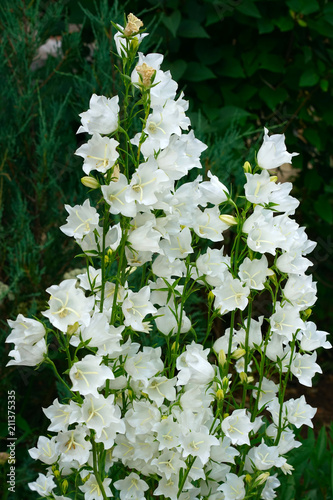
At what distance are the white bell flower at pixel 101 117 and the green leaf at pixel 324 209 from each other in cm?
249

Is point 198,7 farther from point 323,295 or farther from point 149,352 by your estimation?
point 149,352

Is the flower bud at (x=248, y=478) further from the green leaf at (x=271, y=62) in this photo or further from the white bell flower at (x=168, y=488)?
the green leaf at (x=271, y=62)

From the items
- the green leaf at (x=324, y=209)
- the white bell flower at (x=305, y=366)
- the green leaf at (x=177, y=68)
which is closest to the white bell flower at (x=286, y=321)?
the white bell flower at (x=305, y=366)

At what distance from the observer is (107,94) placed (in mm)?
2486

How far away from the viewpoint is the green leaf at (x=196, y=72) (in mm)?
2811

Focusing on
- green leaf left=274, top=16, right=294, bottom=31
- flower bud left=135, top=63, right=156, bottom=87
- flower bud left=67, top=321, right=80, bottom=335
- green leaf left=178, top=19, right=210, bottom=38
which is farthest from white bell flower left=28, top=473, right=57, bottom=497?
green leaf left=274, top=16, right=294, bottom=31

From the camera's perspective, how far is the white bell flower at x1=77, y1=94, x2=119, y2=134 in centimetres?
100

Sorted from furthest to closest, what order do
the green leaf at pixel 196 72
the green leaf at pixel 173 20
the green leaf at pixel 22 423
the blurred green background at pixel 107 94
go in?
the green leaf at pixel 196 72 < the green leaf at pixel 173 20 < the blurred green background at pixel 107 94 < the green leaf at pixel 22 423

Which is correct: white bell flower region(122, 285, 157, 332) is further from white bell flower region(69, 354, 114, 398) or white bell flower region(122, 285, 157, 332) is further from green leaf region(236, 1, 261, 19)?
green leaf region(236, 1, 261, 19)

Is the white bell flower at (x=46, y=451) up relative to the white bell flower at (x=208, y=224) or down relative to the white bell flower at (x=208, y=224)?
down

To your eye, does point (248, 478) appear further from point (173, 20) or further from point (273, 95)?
point (273, 95)

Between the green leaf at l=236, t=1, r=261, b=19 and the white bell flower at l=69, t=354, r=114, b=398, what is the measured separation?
2.26 meters

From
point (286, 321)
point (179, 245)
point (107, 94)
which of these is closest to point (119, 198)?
point (179, 245)

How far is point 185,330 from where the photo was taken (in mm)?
1212
